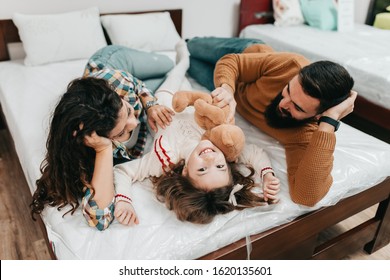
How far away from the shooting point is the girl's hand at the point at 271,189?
1068 mm

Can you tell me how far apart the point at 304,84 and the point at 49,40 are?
5.15 ft

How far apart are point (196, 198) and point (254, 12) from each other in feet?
7.60

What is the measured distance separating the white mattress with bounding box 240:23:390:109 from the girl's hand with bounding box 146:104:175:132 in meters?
1.30

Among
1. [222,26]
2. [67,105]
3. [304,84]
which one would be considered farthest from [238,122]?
[222,26]

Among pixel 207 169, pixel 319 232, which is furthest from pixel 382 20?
pixel 207 169

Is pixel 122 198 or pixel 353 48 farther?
pixel 353 48

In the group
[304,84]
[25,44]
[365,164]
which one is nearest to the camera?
[304,84]

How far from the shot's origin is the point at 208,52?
184cm

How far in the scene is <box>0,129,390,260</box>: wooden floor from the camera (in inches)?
56.0

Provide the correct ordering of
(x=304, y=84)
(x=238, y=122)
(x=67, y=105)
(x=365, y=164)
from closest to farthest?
(x=67, y=105) < (x=304, y=84) < (x=365, y=164) < (x=238, y=122)

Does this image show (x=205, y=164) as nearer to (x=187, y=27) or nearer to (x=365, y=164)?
(x=365, y=164)

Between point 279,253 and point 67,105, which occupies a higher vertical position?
point 67,105

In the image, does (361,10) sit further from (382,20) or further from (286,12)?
(286,12)

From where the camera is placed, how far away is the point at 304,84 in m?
1.08
